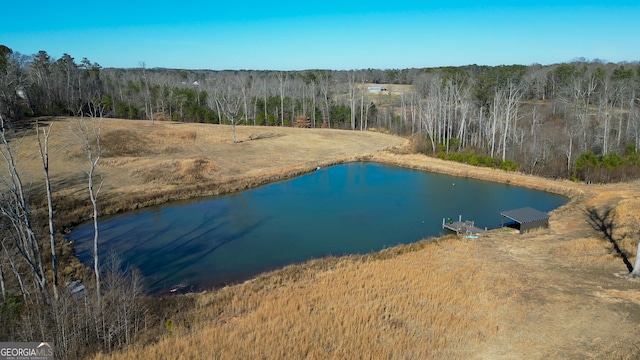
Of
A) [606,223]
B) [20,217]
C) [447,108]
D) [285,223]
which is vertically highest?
[447,108]

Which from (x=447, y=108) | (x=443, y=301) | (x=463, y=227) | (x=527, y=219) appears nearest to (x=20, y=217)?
(x=443, y=301)

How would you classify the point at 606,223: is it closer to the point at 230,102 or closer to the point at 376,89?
the point at 230,102

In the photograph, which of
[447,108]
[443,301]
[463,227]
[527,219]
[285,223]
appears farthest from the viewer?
[447,108]

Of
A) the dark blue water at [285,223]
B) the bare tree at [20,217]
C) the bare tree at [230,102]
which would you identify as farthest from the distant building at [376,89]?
the bare tree at [20,217]

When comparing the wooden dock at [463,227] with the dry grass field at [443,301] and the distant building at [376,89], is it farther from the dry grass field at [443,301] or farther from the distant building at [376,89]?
the distant building at [376,89]

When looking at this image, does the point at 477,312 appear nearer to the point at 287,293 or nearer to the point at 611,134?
the point at 287,293

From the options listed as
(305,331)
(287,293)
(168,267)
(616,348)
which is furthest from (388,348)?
(168,267)
